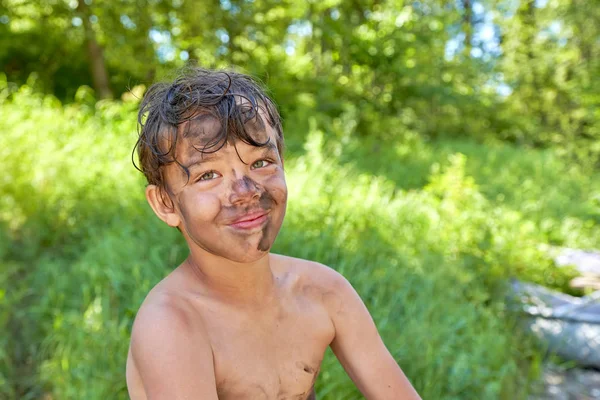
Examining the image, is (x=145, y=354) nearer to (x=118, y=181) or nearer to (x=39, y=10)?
(x=118, y=181)

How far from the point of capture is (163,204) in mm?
1279

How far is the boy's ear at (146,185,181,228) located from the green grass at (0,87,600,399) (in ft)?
3.96

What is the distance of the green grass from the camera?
8.24 feet

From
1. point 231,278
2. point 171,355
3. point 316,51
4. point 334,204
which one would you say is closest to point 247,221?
point 231,278

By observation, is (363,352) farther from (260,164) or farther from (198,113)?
(198,113)

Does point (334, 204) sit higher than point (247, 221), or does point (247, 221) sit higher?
point (247, 221)

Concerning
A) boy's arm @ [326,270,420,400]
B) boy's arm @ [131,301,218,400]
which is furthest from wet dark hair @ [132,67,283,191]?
boy's arm @ [326,270,420,400]

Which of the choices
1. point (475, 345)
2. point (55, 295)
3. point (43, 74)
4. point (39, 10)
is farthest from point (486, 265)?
point (43, 74)

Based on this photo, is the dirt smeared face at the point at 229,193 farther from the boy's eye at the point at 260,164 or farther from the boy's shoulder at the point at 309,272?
the boy's shoulder at the point at 309,272

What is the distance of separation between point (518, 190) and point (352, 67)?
7.74 feet

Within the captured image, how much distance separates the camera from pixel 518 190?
21.3 feet

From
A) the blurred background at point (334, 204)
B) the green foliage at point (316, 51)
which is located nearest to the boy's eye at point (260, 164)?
the blurred background at point (334, 204)

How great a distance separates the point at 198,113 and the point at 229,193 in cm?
18

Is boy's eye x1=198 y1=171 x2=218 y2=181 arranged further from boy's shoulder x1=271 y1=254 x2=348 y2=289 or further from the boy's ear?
boy's shoulder x1=271 y1=254 x2=348 y2=289
